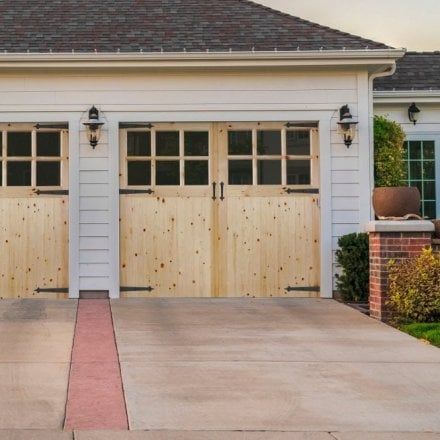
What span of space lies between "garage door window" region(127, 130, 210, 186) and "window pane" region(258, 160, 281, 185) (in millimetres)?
802

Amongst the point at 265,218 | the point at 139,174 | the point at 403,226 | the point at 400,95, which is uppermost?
the point at 400,95

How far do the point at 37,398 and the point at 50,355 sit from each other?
6.03 feet

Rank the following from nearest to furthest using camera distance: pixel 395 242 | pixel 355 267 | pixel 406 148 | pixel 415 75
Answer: pixel 395 242 → pixel 355 267 → pixel 406 148 → pixel 415 75

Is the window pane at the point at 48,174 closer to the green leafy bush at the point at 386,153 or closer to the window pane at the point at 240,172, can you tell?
the window pane at the point at 240,172

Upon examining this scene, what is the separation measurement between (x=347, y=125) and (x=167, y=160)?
8.96ft

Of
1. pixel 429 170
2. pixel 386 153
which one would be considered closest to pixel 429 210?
pixel 429 170

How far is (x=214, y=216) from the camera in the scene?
13805 millimetres

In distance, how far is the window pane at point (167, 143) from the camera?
1387 centimetres

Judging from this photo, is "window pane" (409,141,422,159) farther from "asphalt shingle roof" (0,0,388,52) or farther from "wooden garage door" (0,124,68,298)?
"wooden garage door" (0,124,68,298)

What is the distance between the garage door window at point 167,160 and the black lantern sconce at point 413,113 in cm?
400

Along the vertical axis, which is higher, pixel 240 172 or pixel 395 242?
pixel 240 172

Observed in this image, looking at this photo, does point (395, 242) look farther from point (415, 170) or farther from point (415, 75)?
point (415, 75)

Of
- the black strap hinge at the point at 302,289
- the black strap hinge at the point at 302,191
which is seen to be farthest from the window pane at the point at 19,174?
the black strap hinge at the point at 302,289

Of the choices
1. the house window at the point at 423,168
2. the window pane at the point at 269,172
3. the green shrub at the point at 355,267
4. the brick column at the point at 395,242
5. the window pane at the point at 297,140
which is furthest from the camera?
the house window at the point at 423,168
